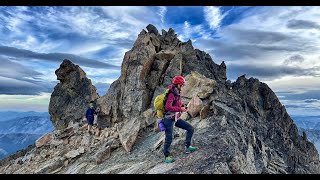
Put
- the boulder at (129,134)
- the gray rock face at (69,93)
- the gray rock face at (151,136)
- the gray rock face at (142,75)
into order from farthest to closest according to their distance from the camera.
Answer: the gray rock face at (69,93) → the gray rock face at (142,75) → the boulder at (129,134) → the gray rock face at (151,136)

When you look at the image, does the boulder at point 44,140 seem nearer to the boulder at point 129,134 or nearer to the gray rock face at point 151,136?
the gray rock face at point 151,136

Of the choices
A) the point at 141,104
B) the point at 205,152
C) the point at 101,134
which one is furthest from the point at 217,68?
the point at 205,152

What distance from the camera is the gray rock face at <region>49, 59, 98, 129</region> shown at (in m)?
63.0

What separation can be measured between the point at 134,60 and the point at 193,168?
25.3m

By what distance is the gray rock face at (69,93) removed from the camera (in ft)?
207

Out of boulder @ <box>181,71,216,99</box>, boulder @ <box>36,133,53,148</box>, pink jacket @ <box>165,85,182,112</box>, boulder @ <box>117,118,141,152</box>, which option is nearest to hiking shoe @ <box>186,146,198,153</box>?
pink jacket @ <box>165,85,182,112</box>

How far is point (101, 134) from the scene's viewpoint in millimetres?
30609

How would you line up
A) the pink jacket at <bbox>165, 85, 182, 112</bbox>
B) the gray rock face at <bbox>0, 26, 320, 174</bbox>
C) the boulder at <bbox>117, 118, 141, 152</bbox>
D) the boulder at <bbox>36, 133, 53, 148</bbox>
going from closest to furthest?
1. the pink jacket at <bbox>165, 85, 182, 112</bbox>
2. the gray rock face at <bbox>0, 26, 320, 174</bbox>
3. the boulder at <bbox>117, 118, 141, 152</bbox>
4. the boulder at <bbox>36, 133, 53, 148</bbox>

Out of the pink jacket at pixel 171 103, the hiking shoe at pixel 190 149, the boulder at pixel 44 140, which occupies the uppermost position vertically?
the pink jacket at pixel 171 103

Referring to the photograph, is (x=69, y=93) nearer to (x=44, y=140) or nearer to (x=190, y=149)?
(x=44, y=140)

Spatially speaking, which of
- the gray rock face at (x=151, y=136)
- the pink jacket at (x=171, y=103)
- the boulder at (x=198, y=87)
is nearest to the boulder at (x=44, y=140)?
Result: the gray rock face at (x=151, y=136)

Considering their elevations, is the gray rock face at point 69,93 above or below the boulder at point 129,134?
above

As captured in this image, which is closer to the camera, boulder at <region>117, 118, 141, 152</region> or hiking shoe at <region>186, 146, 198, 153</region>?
hiking shoe at <region>186, 146, 198, 153</region>

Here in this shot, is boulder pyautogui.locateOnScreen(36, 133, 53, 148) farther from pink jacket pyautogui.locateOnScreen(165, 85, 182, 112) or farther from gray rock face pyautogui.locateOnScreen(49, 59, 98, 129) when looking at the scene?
pink jacket pyautogui.locateOnScreen(165, 85, 182, 112)
